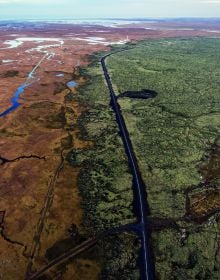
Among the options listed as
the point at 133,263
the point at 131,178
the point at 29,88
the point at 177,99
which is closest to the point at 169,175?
the point at 131,178

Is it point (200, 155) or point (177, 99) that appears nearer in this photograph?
point (200, 155)

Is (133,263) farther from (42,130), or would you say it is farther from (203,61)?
(203,61)

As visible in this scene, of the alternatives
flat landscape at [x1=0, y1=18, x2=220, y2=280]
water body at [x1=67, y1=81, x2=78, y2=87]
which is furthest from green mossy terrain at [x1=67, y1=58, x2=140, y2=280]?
water body at [x1=67, y1=81, x2=78, y2=87]

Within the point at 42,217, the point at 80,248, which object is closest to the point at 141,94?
the point at 42,217

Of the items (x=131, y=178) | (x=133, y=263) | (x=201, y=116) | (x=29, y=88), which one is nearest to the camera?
Result: (x=133, y=263)

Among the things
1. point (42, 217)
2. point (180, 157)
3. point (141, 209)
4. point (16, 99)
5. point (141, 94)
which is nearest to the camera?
point (42, 217)

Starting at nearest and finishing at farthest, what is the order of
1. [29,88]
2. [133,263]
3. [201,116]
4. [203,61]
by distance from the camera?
1. [133,263]
2. [201,116]
3. [29,88]
4. [203,61]

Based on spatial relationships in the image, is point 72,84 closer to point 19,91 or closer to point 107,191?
point 19,91
